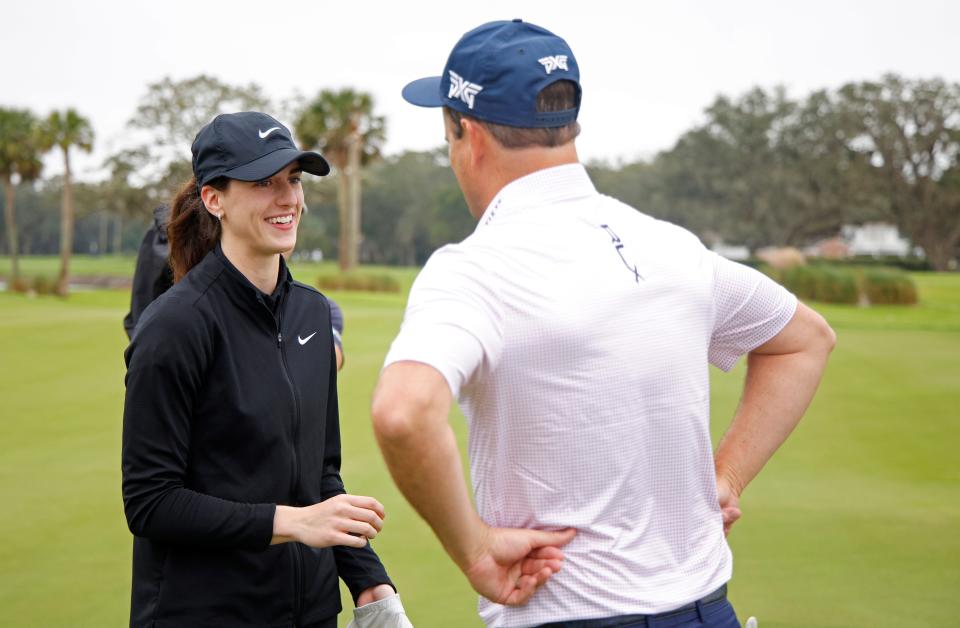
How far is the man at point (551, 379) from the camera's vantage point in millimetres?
1667

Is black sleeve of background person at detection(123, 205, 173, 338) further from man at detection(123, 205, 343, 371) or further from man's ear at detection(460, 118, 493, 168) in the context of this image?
man's ear at detection(460, 118, 493, 168)

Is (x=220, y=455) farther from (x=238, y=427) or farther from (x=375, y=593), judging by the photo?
(x=375, y=593)

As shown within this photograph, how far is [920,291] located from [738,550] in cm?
3051

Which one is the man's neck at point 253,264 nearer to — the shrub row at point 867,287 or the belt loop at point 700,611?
the belt loop at point 700,611

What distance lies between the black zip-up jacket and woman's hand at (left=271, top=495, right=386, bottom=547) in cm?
3

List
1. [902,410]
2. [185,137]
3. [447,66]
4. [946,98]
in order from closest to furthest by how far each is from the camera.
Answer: [447,66] → [902,410] → [946,98] → [185,137]

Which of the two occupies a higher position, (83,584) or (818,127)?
(818,127)

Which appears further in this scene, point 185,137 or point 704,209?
point 704,209

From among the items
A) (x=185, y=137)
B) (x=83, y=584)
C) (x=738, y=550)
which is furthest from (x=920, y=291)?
(x=185, y=137)

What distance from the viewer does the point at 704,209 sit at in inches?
2606

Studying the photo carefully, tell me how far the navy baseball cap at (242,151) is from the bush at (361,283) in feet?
118

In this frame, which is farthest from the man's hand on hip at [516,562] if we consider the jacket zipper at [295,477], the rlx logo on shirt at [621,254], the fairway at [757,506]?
the fairway at [757,506]

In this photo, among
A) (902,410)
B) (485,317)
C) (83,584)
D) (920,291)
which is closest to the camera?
(485,317)

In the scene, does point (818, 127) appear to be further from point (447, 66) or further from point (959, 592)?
point (447, 66)
